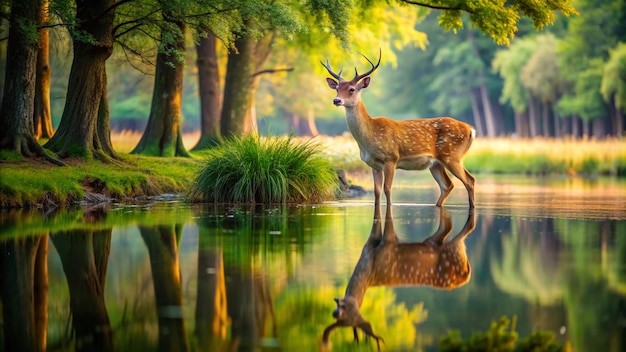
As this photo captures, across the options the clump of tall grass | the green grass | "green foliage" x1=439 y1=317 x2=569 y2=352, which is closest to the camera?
"green foliage" x1=439 y1=317 x2=569 y2=352

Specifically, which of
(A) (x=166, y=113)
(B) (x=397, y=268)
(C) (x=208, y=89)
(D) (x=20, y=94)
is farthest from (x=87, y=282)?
(C) (x=208, y=89)

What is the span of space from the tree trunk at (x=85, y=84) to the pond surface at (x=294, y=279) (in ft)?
16.0

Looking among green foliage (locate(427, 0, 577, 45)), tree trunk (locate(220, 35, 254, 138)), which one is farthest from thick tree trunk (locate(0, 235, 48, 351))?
tree trunk (locate(220, 35, 254, 138))

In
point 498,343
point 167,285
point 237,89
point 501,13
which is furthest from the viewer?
point 237,89

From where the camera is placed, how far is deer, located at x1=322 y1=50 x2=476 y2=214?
15.8m

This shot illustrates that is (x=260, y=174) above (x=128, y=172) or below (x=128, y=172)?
below

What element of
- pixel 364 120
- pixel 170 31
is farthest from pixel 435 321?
pixel 170 31

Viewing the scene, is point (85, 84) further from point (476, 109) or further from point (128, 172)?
point (476, 109)

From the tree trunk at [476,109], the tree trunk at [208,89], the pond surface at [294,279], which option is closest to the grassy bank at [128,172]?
the pond surface at [294,279]

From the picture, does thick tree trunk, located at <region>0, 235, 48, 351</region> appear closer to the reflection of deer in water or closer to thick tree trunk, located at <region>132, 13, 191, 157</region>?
the reflection of deer in water

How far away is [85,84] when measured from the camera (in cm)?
1906

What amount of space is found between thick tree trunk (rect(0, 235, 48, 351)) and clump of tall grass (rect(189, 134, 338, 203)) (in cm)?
671

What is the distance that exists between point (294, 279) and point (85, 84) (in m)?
11.9

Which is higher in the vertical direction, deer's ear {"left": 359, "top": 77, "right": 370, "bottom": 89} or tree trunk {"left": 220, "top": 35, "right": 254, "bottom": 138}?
tree trunk {"left": 220, "top": 35, "right": 254, "bottom": 138}
